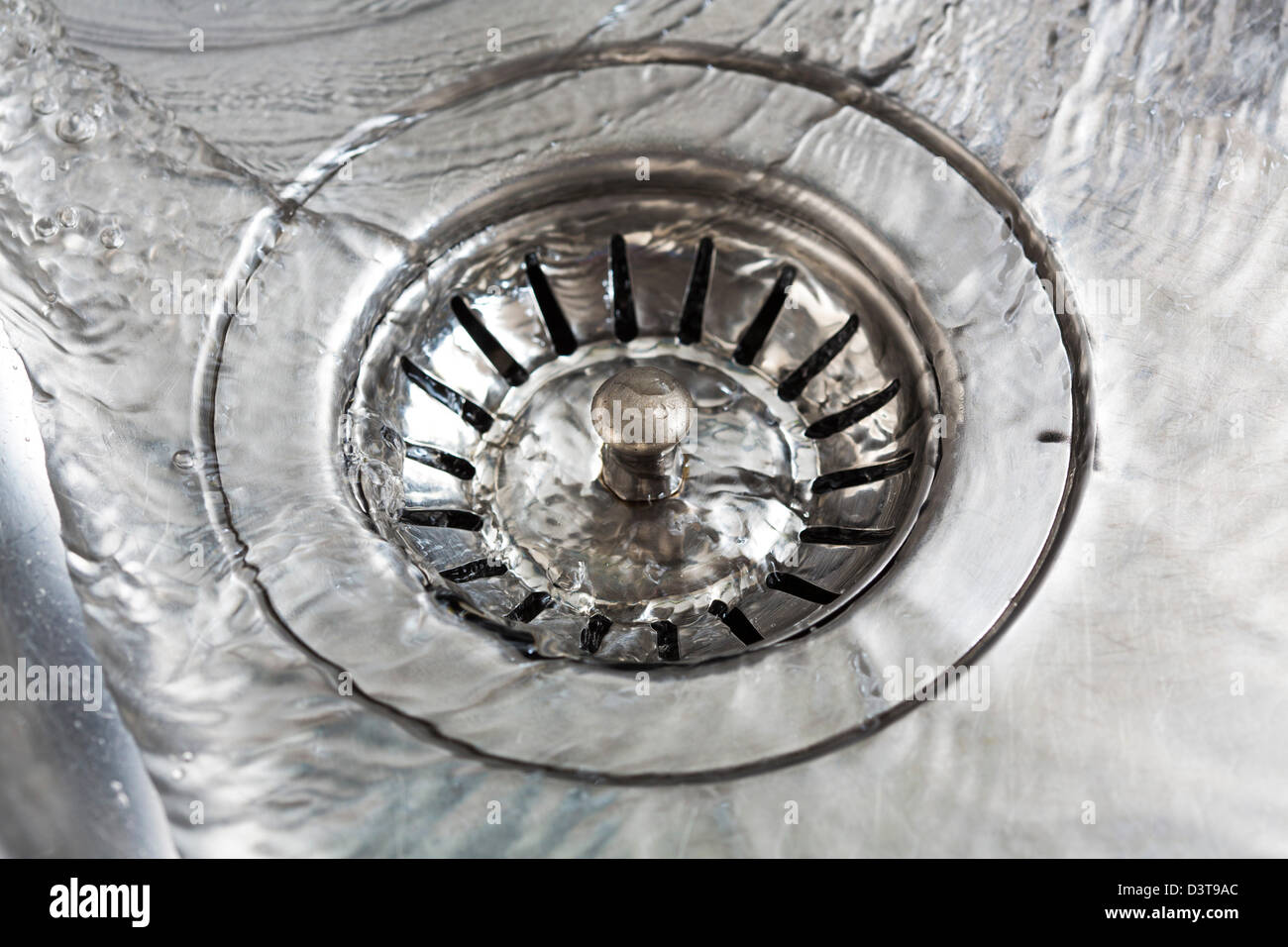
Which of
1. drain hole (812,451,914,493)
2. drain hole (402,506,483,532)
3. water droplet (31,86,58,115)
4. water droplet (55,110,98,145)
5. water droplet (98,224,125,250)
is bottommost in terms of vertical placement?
drain hole (402,506,483,532)

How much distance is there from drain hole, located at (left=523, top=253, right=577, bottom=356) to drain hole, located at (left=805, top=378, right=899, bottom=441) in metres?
0.18

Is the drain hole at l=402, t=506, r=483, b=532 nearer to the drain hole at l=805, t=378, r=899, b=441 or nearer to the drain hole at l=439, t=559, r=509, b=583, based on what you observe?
the drain hole at l=439, t=559, r=509, b=583

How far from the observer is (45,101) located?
804 millimetres

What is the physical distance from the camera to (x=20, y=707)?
64 cm

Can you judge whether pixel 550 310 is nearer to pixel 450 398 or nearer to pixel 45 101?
pixel 450 398

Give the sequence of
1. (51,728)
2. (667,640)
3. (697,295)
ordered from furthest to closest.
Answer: (697,295) → (667,640) → (51,728)

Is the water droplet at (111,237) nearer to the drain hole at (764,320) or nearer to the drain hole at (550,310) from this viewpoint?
the drain hole at (550,310)

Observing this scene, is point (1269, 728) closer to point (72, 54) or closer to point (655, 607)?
point (655, 607)

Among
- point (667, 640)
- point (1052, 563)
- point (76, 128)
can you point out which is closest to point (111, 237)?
point (76, 128)

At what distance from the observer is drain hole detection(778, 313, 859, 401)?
793mm

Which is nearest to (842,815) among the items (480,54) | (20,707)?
(20,707)

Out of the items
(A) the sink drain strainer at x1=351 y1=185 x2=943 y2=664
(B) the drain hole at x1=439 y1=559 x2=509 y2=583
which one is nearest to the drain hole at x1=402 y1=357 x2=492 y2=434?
(A) the sink drain strainer at x1=351 y1=185 x2=943 y2=664

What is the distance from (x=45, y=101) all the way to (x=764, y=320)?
52 cm
